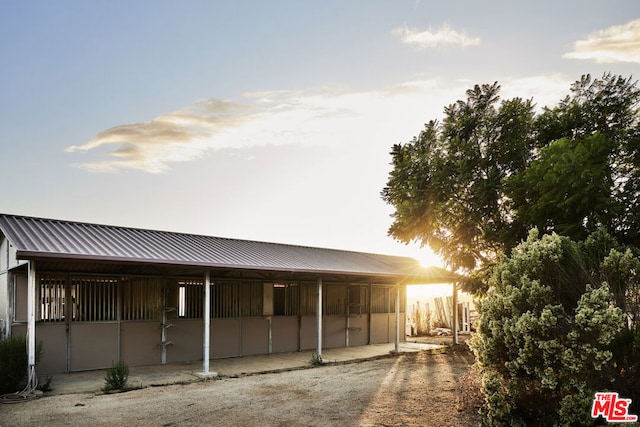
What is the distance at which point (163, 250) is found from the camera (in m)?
11.7

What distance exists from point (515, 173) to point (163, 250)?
31.7 feet

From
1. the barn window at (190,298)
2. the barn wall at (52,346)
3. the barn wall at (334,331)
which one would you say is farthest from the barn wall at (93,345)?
the barn wall at (334,331)

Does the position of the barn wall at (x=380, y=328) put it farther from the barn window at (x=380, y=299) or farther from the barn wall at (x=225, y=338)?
the barn wall at (x=225, y=338)

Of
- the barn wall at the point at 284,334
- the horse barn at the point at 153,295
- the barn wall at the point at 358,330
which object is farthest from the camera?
the barn wall at the point at 358,330

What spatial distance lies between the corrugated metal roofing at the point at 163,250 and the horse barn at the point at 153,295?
34mm

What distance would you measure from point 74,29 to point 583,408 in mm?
12819

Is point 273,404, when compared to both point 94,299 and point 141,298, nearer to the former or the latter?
point 141,298

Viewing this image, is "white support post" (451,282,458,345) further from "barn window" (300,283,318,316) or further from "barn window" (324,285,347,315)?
"barn window" (300,283,318,316)

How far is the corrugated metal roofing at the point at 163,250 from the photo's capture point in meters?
9.73

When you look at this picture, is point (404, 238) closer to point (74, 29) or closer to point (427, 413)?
point (427, 413)

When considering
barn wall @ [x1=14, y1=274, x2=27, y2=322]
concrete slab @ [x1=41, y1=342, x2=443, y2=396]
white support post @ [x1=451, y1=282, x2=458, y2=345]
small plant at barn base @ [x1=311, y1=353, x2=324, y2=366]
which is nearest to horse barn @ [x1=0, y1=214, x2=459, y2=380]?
barn wall @ [x1=14, y1=274, x2=27, y2=322]

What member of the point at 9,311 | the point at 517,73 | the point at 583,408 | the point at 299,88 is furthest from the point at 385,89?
the point at 9,311

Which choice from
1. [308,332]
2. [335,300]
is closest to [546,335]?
[308,332]

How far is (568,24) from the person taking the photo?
35.0ft
